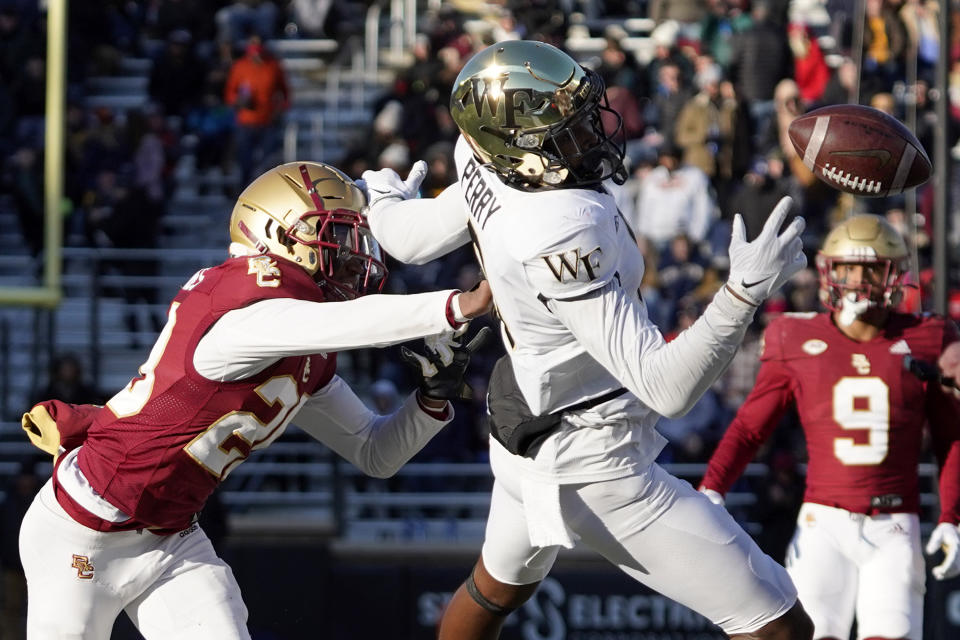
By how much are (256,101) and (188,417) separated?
309 inches

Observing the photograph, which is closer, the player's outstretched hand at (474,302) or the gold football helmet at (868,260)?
the player's outstretched hand at (474,302)

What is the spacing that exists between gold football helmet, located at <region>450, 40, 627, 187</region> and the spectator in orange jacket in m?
7.60

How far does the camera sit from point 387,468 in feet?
14.1

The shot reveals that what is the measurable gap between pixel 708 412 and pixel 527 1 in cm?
404

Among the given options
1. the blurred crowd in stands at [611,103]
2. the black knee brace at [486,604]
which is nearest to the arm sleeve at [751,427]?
the black knee brace at [486,604]

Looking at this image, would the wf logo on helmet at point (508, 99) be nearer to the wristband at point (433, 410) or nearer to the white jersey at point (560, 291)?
the white jersey at point (560, 291)

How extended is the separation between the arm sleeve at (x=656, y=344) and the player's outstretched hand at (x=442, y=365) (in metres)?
0.61

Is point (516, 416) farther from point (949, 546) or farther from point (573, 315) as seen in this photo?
point (949, 546)

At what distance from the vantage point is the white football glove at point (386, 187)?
4.09 m

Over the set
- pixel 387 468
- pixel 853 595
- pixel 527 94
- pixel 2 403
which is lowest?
pixel 2 403

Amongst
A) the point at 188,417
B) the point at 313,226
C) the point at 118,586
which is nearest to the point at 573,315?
the point at 313,226

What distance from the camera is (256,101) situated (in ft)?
37.2

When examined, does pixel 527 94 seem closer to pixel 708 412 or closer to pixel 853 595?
pixel 853 595

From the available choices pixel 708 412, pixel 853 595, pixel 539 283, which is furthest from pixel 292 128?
pixel 539 283
